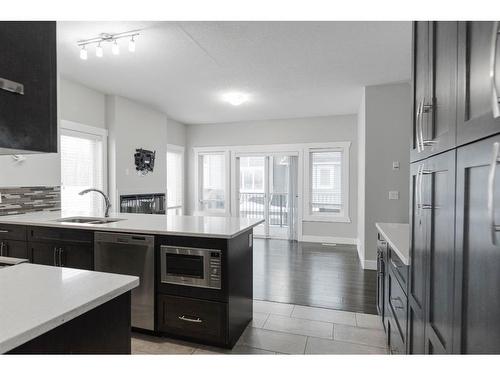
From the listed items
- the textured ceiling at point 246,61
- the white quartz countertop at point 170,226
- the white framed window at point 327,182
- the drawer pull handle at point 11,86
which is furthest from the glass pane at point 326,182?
the drawer pull handle at point 11,86

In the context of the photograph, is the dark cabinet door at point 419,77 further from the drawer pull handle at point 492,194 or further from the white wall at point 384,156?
the white wall at point 384,156

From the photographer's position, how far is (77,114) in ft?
13.5

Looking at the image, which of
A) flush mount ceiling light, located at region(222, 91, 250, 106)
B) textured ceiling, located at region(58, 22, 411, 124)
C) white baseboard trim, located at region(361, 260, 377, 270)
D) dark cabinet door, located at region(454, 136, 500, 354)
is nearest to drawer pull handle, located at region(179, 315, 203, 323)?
dark cabinet door, located at region(454, 136, 500, 354)

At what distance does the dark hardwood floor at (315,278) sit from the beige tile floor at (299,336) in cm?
26

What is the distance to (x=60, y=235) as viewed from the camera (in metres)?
2.49

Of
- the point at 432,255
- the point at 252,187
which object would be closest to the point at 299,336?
the point at 432,255

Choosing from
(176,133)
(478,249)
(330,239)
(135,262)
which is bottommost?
(330,239)

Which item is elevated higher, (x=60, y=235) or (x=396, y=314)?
(x=60, y=235)

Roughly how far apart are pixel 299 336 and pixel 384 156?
2946 mm

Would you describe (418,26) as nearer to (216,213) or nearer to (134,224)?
(134,224)

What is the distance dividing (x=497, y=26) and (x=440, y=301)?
32.8 inches

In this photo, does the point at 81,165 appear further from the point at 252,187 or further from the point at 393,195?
the point at 393,195

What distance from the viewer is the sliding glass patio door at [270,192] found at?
21.2 ft

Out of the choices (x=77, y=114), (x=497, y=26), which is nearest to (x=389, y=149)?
(x=497, y=26)
